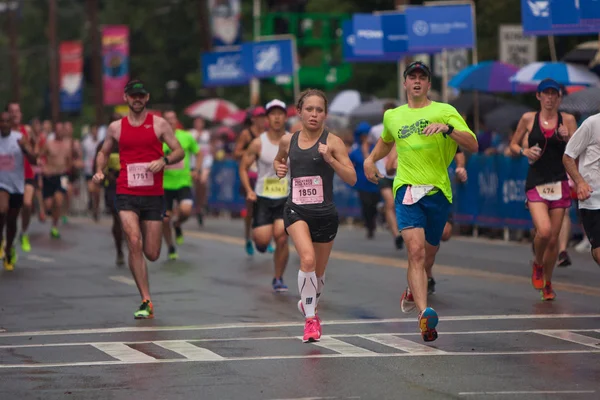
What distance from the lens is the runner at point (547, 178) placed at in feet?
46.0

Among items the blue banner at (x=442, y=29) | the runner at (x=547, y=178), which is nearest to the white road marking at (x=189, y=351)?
the runner at (x=547, y=178)

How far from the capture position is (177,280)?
17.5m

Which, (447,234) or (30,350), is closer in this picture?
(30,350)

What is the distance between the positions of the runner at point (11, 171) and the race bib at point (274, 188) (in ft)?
12.0

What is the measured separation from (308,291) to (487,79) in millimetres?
14558

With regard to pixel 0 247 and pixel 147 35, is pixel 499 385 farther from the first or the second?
pixel 147 35

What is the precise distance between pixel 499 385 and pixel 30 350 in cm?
388

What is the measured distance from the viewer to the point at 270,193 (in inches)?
656

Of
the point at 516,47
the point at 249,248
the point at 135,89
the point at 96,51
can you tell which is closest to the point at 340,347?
the point at 135,89

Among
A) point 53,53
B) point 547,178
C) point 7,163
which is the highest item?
point 53,53

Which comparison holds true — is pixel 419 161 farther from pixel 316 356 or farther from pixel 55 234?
pixel 55 234

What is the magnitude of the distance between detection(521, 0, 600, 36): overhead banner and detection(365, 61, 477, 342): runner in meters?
6.94

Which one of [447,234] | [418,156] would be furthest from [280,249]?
[418,156]

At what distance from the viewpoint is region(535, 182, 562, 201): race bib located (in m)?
14.1
